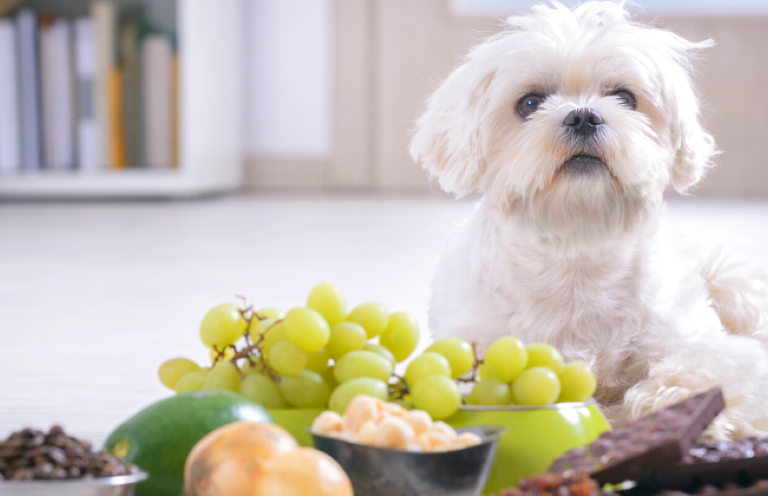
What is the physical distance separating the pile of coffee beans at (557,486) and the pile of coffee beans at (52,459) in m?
0.27

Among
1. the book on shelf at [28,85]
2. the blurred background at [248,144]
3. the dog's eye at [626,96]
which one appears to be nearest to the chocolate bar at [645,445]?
the dog's eye at [626,96]

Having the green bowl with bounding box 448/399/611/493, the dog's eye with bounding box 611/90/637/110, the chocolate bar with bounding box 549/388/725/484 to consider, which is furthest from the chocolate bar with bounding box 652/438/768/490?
the dog's eye with bounding box 611/90/637/110

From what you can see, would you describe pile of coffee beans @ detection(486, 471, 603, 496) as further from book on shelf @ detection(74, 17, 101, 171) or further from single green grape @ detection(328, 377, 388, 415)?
book on shelf @ detection(74, 17, 101, 171)

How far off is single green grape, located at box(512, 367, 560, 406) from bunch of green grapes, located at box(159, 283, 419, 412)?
122mm

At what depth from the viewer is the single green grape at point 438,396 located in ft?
2.42

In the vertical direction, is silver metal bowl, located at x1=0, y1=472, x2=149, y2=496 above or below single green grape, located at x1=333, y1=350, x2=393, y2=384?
below

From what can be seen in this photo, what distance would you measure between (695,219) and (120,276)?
2.36 metres

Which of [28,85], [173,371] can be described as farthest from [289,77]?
[173,371]

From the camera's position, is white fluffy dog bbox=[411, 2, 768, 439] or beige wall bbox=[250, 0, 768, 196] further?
beige wall bbox=[250, 0, 768, 196]

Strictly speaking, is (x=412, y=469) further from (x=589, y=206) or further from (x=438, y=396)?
(x=589, y=206)

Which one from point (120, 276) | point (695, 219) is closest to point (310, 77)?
point (695, 219)

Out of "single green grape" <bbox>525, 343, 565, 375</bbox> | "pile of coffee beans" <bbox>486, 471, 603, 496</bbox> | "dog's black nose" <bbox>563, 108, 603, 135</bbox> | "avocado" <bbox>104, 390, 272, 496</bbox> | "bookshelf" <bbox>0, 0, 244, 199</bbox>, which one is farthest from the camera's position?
"bookshelf" <bbox>0, 0, 244, 199</bbox>

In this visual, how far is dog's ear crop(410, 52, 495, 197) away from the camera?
1.23 m

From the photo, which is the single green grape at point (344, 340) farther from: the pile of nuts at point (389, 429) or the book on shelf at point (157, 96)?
the book on shelf at point (157, 96)
